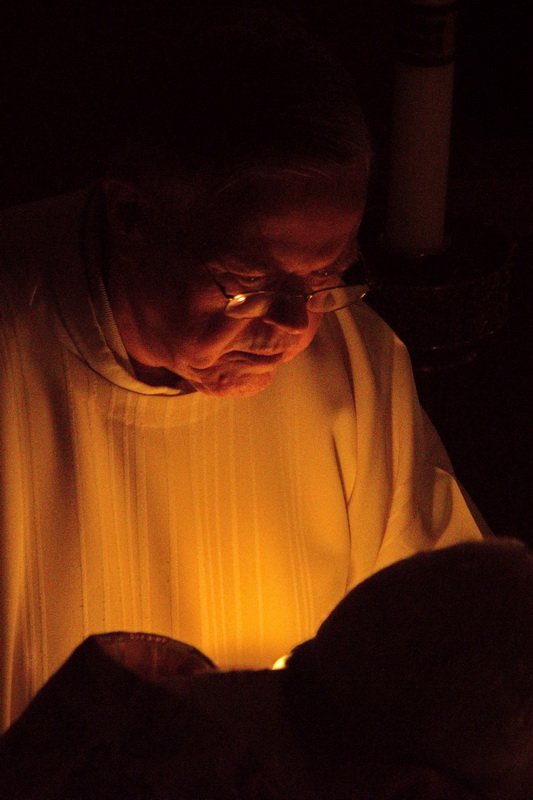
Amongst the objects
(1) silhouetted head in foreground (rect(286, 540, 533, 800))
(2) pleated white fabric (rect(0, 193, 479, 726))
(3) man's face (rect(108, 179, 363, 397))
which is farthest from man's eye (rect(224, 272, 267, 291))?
(1) silhouetted head in foreground (rect(286, 540, 533, 800))

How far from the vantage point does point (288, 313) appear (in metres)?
1.37

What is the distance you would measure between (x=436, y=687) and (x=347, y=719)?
77 mm

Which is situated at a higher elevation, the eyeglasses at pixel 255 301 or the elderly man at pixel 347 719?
the eyeglasses at pixel 255 301

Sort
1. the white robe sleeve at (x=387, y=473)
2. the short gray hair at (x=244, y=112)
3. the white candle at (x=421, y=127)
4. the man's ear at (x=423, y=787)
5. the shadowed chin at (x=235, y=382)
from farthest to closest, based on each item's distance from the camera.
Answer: the white candle at (x=421, y=127) → the white robe sleeve at (x=387, y=473) → the shadowed chin at (x=235, y=382) → the short gray hair at (x=244, y=112) → the man's ear at (x=423, y=787)

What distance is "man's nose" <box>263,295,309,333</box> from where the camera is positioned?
53.8 inches

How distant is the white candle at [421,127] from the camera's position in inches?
75.9

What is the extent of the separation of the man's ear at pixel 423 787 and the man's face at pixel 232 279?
2.47 feet

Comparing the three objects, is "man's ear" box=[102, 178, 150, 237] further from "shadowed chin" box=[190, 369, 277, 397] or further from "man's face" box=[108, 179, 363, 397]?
"shadowed chin" box=[190, 369, 277, 397]

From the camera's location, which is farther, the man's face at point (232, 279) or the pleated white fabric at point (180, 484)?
the pleated white fabric at point (180, 484)

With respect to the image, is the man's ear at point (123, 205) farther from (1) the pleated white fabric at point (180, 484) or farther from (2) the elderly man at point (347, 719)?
(2) the elderly man at point (347, 719)

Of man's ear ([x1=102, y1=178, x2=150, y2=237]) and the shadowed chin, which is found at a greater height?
man's ear ([x1=102, y1=178, x2=150, y2=237])

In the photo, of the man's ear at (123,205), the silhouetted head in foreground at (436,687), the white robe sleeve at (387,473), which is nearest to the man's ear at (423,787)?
the silhouetted head in foreground at (436,687)

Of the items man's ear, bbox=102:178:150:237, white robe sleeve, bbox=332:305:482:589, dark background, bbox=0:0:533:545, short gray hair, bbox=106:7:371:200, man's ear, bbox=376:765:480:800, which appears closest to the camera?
man's ear, bbox=376:765:480:800

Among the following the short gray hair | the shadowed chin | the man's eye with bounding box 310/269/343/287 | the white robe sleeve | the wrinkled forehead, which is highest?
the short gray hair
